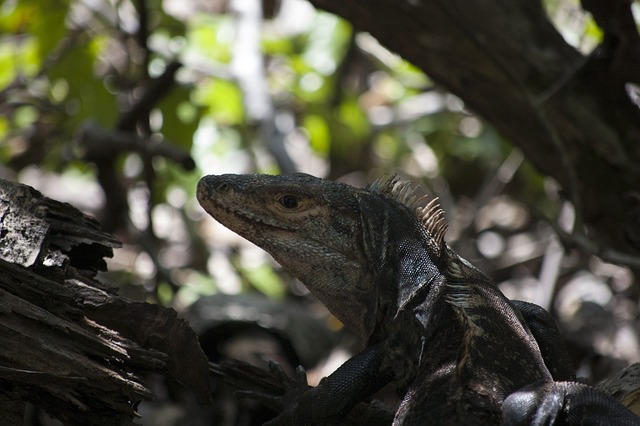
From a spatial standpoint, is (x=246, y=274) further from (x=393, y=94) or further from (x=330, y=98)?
(x=393, y=94)

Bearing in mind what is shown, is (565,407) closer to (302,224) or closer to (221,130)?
(302,224)

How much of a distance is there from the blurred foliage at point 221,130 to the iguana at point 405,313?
8.13 ft

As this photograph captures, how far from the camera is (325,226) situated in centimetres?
454

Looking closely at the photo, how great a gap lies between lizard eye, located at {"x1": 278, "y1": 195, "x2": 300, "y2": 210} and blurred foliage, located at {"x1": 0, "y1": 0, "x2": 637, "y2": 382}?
2457 mm

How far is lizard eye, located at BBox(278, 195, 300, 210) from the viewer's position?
4.56 metres

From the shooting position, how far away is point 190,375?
13.9 feet

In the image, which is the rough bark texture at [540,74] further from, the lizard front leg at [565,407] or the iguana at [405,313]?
the lizard front leg at [565,407]

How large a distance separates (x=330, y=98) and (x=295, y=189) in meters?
5.20

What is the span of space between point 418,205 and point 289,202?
2.26 ft

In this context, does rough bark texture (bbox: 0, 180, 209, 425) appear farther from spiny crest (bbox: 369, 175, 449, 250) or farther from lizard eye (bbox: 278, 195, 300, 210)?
spiny crest (bbox: 369, 175, 449, 250)

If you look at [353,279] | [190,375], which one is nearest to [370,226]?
[353,279]

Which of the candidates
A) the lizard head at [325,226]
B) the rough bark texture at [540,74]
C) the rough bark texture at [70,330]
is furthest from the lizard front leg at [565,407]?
the rough bark texture at [540,74]

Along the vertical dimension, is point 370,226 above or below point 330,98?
above

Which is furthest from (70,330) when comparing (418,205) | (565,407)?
(565,407)
